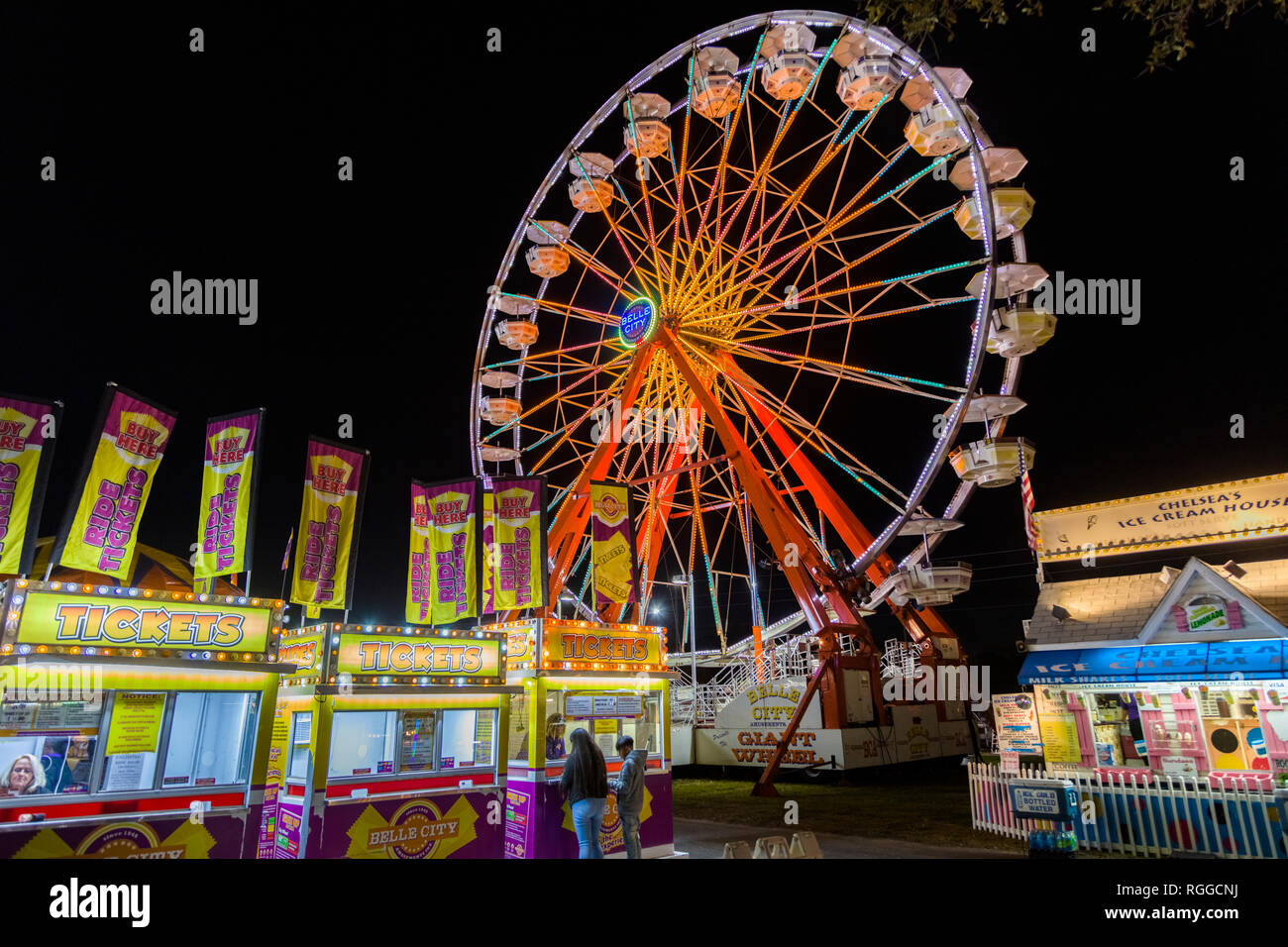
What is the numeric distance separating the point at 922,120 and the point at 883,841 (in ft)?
43.5

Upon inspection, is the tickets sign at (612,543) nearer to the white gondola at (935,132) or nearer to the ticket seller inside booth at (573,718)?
the ticket seller inside booth at (573,718)

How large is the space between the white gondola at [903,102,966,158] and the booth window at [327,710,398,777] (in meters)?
14.2

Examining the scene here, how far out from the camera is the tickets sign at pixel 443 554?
35.7 ft

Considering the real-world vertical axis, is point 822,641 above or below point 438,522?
below

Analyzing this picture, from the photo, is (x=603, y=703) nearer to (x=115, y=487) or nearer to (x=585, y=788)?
(x=585, y=788)

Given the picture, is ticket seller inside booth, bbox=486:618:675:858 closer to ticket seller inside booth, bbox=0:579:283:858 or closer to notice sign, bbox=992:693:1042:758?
ticket seller inside booth, bbox=0:579:283:858

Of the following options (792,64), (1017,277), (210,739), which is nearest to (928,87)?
(792,64)

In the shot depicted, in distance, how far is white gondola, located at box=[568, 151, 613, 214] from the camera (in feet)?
62.2

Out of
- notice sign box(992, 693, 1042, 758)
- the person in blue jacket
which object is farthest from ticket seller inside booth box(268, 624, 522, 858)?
notice sign box(992, 693, 1042, 758)

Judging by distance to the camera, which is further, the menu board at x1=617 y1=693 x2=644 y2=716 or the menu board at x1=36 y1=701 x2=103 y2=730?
the menu board at x1=617 y1=693 x2=644 y2=716

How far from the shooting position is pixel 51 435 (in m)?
7.43

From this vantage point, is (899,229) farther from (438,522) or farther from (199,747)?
(199,747)

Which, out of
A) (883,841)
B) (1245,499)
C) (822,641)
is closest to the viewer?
(883,841)
